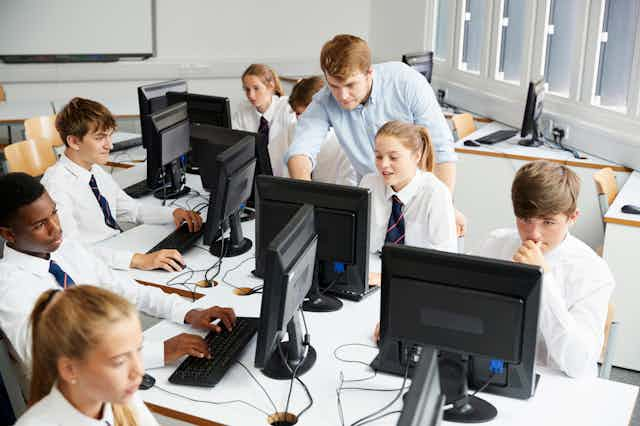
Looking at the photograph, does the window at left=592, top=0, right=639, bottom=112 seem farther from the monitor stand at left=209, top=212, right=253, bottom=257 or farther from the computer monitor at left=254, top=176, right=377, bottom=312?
the computer monitor at left=254, top=176, right=377, bottom=312

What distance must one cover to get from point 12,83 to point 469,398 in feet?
18.6

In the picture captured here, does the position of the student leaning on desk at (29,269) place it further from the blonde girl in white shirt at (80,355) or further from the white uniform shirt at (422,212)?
the white uniform shirt at (422,212)

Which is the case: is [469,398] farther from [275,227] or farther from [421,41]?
[421,41]

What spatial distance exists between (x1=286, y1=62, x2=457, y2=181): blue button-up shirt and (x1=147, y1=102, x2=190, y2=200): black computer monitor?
2.11 feet

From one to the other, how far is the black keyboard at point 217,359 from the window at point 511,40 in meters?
4.06

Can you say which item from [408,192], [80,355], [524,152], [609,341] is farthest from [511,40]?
[80,355]

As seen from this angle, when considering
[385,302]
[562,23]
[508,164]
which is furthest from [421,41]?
[385,302]

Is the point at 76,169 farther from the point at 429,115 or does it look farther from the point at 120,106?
the point at 120,106

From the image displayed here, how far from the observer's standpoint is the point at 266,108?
4.35 m

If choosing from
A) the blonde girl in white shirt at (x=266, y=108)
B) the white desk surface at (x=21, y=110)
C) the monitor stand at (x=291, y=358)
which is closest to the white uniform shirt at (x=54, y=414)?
the monitor stand at (x=291, y=358)

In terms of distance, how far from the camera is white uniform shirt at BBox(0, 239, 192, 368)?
206cm

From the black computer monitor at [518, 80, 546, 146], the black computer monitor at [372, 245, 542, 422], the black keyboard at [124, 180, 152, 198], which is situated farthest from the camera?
the black computer monitor at [518, 80, 546, 146]

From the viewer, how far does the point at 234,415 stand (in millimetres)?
1895

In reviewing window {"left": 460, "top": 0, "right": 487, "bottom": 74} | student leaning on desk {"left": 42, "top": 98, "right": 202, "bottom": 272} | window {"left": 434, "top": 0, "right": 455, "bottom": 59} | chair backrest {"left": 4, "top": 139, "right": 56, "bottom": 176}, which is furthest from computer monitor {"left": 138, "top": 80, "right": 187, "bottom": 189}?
window {"left": 434, "top": 0, "right": 455, "bottom": 59}
